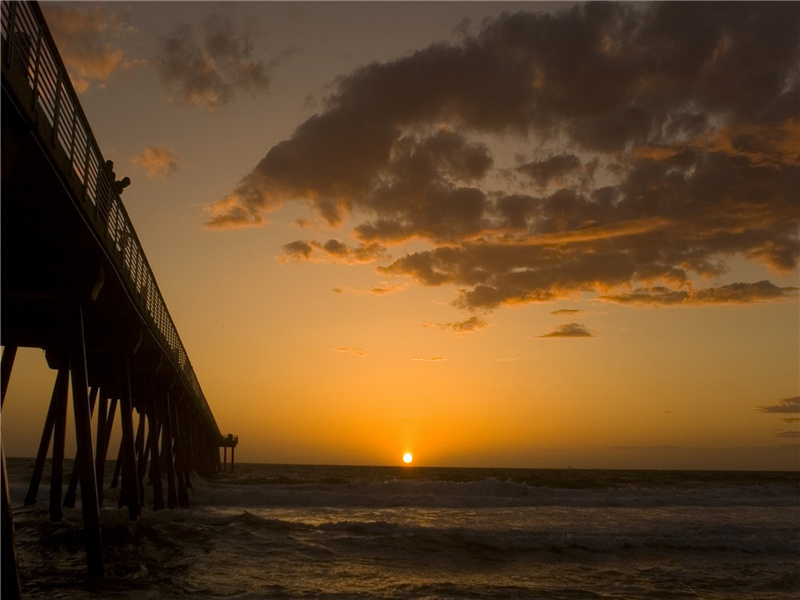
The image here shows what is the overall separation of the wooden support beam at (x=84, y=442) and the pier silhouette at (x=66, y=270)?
0.02 meters

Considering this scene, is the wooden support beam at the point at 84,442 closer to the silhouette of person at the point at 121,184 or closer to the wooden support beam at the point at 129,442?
the silhouette of person at the point at 121,184

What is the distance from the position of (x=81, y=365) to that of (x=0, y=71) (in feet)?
19.3

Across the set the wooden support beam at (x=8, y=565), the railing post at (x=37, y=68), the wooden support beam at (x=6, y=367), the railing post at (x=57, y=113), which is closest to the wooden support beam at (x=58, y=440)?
the wooden support beam at (x=6, y=367)

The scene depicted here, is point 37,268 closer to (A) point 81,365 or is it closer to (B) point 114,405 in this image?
(A) point 81,365

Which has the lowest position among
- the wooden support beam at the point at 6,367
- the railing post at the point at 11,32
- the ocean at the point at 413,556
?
the ocean at the point at 413,556

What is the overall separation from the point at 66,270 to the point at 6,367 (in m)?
6.14

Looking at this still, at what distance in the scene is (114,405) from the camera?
26312 millimetres

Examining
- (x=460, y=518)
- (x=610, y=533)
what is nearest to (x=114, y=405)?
(x=460, y=518)

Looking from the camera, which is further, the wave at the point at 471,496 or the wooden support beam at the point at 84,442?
the wave at the point at 471,496

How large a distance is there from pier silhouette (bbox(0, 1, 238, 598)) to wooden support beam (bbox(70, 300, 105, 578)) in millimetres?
16

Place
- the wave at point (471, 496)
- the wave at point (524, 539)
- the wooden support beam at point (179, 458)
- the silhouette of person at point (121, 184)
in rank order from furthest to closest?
the wave at point (471, 496), the wooden support beam at point (179, 458), the wave at point (524, 539), the silhouette of person at point (121, 184)

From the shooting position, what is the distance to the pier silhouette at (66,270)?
22.4 feet

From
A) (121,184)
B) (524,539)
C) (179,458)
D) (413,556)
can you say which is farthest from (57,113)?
(179,458)

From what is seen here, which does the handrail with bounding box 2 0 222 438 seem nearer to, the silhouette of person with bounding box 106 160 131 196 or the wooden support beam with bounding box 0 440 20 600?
the silhouette of person with bounding box 106 160 131 196
